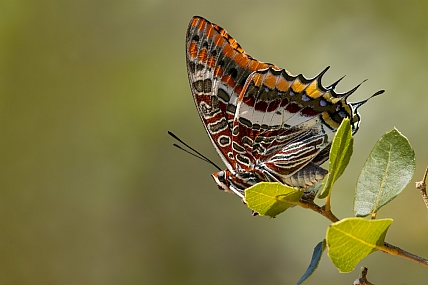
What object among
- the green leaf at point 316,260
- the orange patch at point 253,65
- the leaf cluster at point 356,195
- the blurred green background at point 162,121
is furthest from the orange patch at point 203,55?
the blurred green background at point 162,121

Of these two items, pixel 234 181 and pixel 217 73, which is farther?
pixel 217 73

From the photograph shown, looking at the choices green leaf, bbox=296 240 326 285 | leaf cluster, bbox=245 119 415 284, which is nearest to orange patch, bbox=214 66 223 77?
leaf cluster, bbox=245 119 415 284

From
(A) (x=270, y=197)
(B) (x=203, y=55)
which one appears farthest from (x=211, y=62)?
(A) (x=270, y=197)

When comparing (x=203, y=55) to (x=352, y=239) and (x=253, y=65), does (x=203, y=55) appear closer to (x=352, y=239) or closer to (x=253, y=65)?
(x=253, y=65)

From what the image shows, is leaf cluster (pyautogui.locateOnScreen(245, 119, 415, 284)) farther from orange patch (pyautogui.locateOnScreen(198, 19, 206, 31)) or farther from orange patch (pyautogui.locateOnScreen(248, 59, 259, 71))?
orange patch (pyautogui.locateOnScreen(198, 19, 206, 31))

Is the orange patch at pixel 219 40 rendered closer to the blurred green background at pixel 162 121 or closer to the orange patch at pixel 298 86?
the orange patch at pixel 298 86

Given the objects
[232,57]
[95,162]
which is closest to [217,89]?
[232,57]
